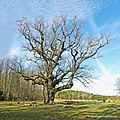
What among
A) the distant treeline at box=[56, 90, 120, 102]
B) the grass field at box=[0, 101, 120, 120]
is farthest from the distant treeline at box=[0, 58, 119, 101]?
the grass field at box=[0, 101, 120, 120]

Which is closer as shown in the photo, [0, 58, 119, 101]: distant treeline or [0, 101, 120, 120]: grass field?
[0, 101, 120, 120]: grass field

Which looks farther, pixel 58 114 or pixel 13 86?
pixel 13 86

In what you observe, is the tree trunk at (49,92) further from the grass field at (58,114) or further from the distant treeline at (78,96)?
the distant treeline at (78,96)

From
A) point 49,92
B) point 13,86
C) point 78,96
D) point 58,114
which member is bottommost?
point 58,114

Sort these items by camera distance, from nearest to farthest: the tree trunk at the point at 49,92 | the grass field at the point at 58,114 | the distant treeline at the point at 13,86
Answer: the grass field at the point at 58,114 < the tree trunk at the point at 49,92 < the distant treeline at the point at 13,86

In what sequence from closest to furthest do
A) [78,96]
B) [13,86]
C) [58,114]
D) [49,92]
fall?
[58,114], [49,92], [13,86], [78,96]

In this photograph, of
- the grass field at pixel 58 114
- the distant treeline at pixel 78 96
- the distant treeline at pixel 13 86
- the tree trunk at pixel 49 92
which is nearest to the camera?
the grass field at pixel 58 114

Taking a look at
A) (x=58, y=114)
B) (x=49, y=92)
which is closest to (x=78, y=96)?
(x=49, y=92)

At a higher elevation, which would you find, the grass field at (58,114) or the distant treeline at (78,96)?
the distant treeline at (78,96)

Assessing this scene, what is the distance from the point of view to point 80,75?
3116cm

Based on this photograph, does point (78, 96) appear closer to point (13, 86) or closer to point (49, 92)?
point (13, 86)

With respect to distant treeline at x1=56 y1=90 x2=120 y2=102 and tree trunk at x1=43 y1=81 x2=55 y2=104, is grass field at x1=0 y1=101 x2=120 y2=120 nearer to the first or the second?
tree trunk at x1=43 y1=81 x2=55 y2=104

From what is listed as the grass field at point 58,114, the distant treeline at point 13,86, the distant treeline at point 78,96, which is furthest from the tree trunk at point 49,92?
the distant treeline at point 78,96

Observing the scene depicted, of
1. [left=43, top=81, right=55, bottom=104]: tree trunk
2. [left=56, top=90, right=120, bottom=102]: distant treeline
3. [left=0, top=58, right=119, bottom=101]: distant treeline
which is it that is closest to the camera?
[left=43, top=81, right=55, bottom=104]: tree trunk
